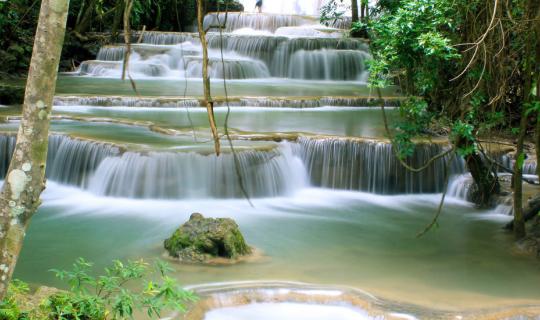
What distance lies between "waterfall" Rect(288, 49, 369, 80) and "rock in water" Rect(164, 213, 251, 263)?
1200 centimetres

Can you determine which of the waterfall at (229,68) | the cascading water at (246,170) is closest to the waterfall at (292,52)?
the waterfall at (229,68)

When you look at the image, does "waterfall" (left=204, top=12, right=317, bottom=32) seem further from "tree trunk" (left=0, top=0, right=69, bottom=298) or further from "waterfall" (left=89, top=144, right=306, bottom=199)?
"tree trunk" (left=0, top=0, right=69, bottom=298)

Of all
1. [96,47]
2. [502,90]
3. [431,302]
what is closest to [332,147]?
[502,90]

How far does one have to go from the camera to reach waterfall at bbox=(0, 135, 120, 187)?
29.4ft

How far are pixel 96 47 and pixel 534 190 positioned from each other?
528 inches

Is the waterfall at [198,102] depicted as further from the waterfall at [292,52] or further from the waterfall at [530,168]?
the waterfall at [292,52]

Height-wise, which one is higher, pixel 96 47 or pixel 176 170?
pixel 96 47

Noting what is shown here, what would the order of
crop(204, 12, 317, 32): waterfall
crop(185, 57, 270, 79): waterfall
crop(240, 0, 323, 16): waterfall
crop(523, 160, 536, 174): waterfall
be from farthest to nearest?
1. crop(240, 0, 323, 16): waterfall
2. crop(204, 12, 317, 32): waterfall
3. crop(185, 57, 270, 79): waterfall
4. crop(523, 160, 536, 174): waterfall

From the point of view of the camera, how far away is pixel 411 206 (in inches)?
348

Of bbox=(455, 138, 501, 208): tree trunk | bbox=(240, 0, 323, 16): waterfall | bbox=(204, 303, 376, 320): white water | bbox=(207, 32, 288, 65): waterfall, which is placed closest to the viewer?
bbox=(204, 303, 376, 320): white water

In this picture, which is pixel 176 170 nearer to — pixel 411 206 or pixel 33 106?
pixel 411 206

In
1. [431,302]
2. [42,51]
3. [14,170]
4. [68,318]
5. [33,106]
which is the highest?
[42,51]

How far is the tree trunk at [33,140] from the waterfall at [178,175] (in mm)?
5188

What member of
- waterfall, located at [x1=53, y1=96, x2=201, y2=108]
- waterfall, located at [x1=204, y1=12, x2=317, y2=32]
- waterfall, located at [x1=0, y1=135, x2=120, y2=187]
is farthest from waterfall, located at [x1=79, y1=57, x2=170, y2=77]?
waterfall, located at [x1=0, y1=135, x2=120, y2=187]
